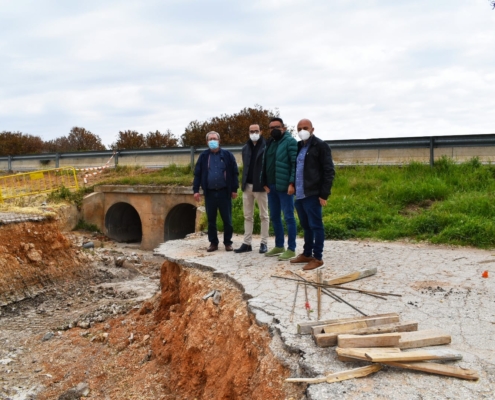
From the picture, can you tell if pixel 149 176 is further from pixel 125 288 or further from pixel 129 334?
pixel 129 334

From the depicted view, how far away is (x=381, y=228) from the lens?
10.9 m

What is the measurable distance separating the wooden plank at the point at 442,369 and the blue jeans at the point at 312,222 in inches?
133

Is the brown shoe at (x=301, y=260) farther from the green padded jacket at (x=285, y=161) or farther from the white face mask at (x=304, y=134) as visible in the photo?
the white face mask at (x=304, y=134)

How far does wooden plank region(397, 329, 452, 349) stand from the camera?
391 cm

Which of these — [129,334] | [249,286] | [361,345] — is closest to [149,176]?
[129,334]

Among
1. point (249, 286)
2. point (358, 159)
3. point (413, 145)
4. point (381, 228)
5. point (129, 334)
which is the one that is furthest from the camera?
point (358, 159)

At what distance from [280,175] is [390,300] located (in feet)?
8.40

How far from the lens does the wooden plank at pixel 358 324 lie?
4.20 meters

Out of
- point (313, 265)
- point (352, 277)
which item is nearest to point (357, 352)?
point (352, 277)

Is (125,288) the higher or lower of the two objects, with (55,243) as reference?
lower

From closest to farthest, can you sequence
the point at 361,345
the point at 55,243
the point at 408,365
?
the point at 408,365
the point at 361,345
the point at 55,243

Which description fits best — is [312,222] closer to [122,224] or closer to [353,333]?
[353,333]

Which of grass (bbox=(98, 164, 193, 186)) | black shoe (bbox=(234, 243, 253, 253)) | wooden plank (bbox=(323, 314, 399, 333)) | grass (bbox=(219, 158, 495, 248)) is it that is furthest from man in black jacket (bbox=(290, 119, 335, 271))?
grass (bbox=(98, 164, 193, 186))

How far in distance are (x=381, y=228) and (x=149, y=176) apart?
9.73m
